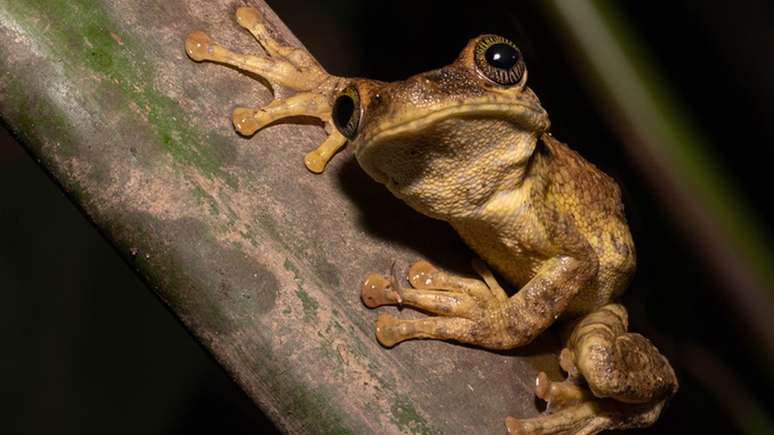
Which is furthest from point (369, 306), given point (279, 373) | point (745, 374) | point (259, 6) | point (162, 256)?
point (745, 374)

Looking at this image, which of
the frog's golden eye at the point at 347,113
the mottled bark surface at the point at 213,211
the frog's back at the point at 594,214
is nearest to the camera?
the mottled bark surface at the point at 213,211

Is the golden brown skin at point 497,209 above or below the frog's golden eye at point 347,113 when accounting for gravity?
below

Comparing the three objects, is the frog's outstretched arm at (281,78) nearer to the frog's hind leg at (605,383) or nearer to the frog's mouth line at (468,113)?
the frog's mouth line at (468,113)

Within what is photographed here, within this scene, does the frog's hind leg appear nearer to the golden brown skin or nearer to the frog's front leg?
the golden brown skin

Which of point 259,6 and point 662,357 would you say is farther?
point 662,357

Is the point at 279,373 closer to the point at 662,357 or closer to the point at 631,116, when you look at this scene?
the point at 631,116

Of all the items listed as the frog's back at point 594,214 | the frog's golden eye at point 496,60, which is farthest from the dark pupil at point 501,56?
the frog's back at point 594,214
